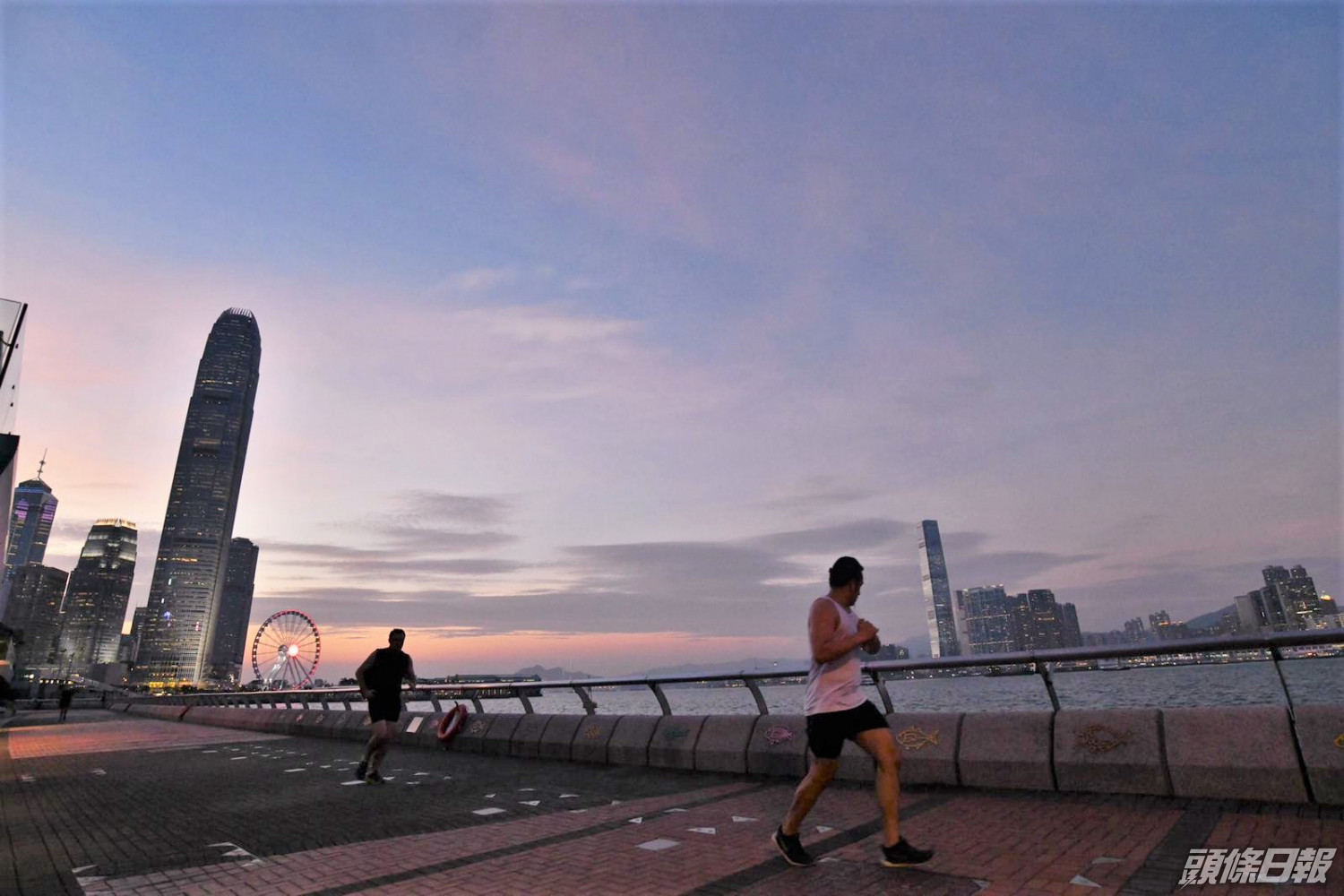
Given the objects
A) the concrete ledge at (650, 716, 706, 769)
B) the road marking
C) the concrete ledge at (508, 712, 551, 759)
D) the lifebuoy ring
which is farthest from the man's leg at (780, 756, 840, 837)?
the lifebuoy ring

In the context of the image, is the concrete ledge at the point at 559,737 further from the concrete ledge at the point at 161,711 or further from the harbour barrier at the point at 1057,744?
the concrete ledge at the point at 161,711

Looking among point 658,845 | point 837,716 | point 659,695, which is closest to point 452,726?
point 659,695

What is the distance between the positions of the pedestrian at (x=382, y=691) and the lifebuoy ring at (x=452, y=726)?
368 cm

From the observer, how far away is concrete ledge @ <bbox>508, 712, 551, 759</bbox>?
12477 mm

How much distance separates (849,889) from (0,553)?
48210 millimetres

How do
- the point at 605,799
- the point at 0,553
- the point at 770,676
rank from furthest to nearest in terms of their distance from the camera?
1. the point at 0,553
2. the point at 770,676
3. the point at 605,799

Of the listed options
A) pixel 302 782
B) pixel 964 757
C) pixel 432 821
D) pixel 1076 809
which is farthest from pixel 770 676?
pixel 302 782

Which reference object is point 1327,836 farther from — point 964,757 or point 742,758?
point 742,758

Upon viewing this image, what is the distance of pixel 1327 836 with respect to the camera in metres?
4.68

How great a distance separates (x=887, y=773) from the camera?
4996mm

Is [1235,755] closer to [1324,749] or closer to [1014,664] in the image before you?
[1324,749]

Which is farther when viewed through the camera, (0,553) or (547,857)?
(0,553)

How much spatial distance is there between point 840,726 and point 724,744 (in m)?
4.86

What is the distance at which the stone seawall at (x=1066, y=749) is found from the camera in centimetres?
561
